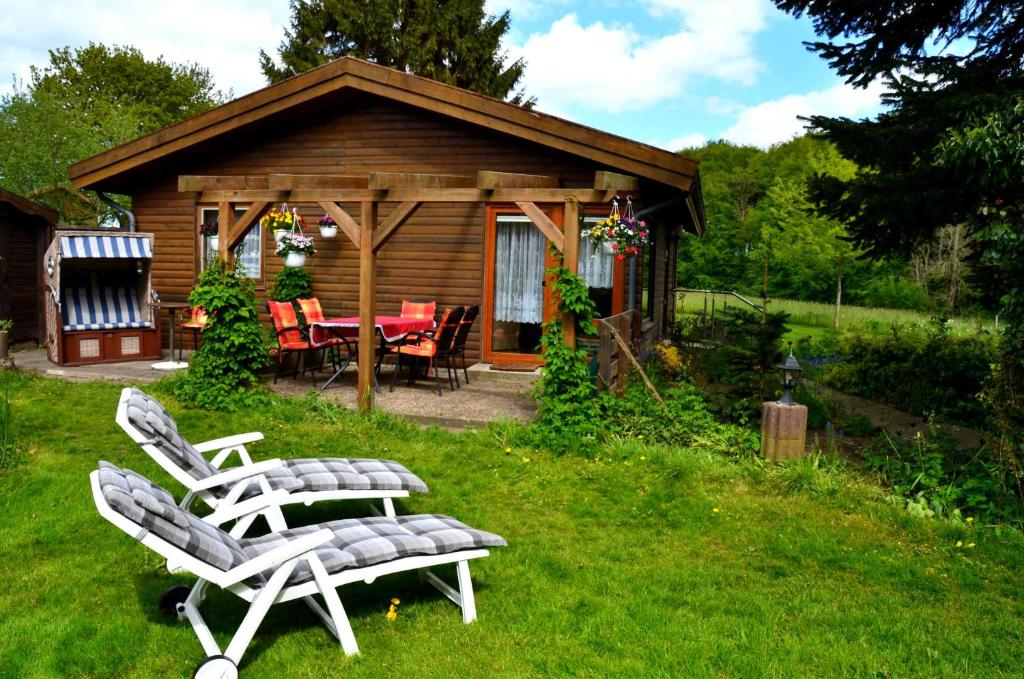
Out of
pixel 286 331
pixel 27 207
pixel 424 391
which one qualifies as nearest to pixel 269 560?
pixel 424 391

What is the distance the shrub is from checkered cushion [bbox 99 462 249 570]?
4350 mm

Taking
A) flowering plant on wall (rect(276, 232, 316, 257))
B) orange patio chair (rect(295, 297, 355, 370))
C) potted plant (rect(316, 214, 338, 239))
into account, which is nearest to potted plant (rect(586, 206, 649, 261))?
orange patio chair (rect(295, 297, 355, 370))

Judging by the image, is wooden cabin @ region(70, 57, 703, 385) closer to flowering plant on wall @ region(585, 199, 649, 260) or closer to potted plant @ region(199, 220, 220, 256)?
potted plant @ region(199, 220, 220, 256)

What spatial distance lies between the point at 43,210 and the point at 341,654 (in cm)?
1100

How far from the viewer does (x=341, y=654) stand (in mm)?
3160

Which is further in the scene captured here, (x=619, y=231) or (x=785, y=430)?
(x=619, y=231)

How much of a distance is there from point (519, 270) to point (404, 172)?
200 centimetres

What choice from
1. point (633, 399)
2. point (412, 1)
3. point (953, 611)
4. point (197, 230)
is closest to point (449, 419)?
point (633, 399)

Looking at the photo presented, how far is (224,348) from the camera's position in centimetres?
744

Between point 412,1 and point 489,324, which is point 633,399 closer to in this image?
point 489,324

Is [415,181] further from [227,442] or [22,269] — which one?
[22,269]

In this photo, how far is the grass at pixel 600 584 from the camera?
3.15 meters

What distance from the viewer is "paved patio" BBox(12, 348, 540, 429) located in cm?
720

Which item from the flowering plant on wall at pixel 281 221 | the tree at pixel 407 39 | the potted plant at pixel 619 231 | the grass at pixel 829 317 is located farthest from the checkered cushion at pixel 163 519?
the tree at pixel 407 39
